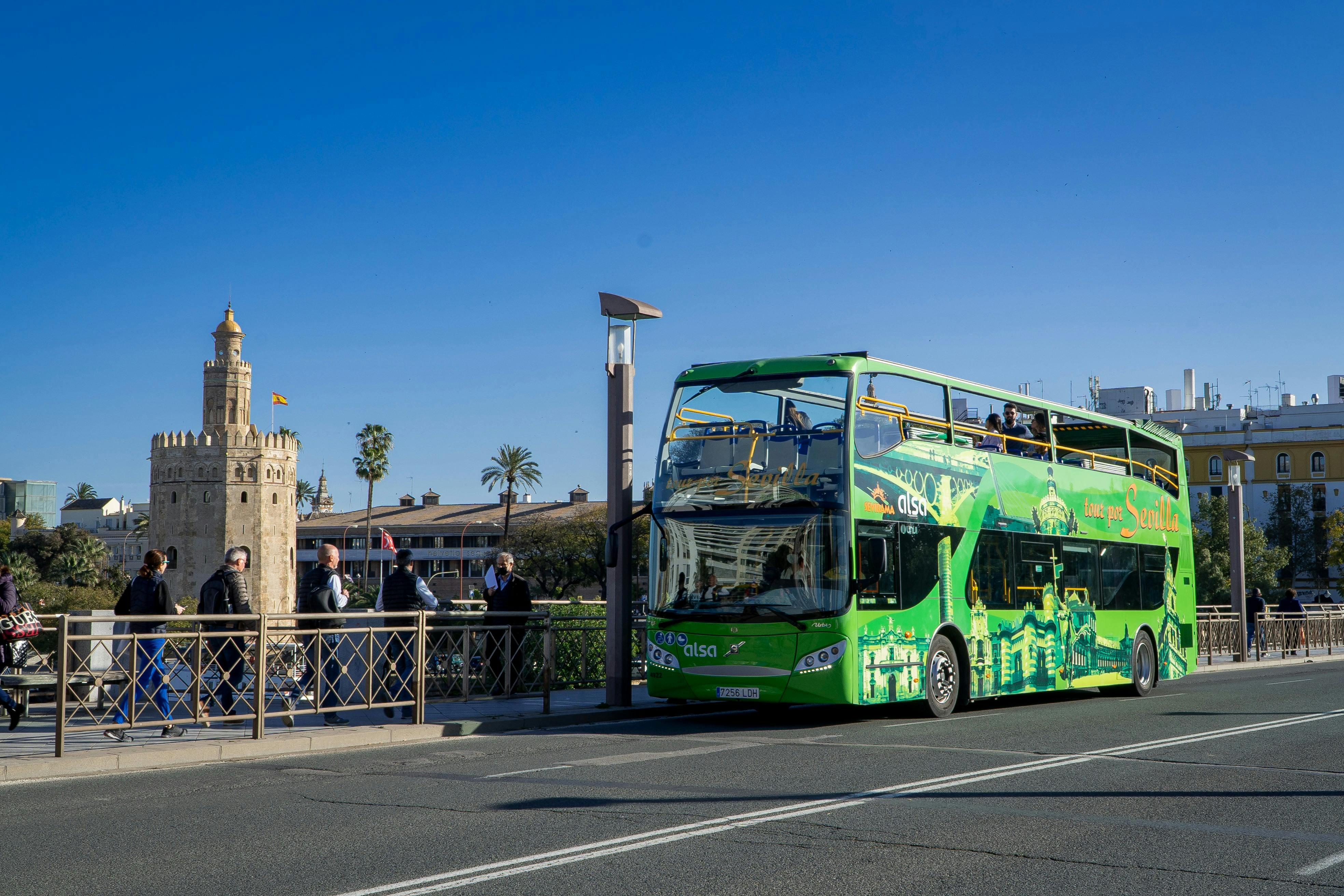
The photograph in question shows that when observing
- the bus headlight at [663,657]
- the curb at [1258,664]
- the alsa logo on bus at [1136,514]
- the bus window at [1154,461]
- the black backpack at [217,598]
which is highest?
the bus window at [1154,461]

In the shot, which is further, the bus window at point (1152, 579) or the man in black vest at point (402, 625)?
the bus window at point (1152, 579)

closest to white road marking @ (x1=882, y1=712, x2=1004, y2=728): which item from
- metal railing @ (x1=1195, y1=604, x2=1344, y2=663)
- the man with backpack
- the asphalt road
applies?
the asphalt road

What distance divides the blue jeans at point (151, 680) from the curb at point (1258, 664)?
2111cm

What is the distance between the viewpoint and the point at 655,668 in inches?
563

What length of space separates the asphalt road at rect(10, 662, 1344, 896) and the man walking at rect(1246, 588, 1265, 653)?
20.9m

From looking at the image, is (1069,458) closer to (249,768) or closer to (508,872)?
(249,768)

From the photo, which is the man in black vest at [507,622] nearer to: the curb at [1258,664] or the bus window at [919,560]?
the bus window at [919,560]

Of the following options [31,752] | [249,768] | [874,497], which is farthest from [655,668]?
[31,752]

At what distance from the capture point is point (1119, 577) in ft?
61.6

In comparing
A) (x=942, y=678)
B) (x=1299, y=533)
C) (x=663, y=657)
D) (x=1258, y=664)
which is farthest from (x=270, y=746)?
(x=1299, y=533)

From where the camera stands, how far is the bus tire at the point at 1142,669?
19031 mm

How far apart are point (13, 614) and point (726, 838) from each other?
8600 millimetres

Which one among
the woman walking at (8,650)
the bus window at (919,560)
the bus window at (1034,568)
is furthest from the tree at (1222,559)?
the woman walking at (8,650)

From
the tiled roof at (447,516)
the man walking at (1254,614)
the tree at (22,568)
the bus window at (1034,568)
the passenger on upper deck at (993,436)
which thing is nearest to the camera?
the passenger on upper deck at (993,436)
